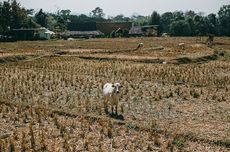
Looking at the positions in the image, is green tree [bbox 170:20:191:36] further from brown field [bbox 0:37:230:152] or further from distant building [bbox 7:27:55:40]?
brown field [bbox 0:37:230:152]

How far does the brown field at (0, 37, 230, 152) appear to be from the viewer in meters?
11.5

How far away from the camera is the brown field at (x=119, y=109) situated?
11466mm

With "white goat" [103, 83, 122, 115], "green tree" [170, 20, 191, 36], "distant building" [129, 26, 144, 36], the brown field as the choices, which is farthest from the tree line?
"white goat" [103, 83, 122, 115]

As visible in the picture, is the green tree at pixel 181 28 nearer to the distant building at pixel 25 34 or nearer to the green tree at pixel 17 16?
the distant building at pixel 25 34

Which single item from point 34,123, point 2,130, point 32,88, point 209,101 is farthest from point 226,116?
point 32,88

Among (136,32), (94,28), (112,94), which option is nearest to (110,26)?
(94,28)

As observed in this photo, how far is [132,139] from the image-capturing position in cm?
1183

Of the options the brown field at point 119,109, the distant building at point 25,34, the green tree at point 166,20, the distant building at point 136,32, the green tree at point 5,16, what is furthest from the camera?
the green tree at point 166,20

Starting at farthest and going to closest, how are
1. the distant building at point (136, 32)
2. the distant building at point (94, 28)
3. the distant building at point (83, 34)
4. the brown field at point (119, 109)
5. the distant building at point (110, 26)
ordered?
1. the distant building at point (110, 26)
2. the distant building at point (94, 28)
3. the distant building at point (136, 32)
4. the distant building at point (83, 34)
5. the brown field at point (119, 109)

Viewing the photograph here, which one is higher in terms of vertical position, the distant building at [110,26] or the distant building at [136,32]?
the distant building at [110,26]

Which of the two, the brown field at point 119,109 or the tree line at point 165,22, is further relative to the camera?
the tree line at point 165,22

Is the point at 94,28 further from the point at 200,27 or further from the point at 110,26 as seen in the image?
the point at 200,27

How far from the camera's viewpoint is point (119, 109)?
50.0 feet

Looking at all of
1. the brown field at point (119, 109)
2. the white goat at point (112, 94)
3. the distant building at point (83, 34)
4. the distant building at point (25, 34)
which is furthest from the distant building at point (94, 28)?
the white goat at point (112, 94)
